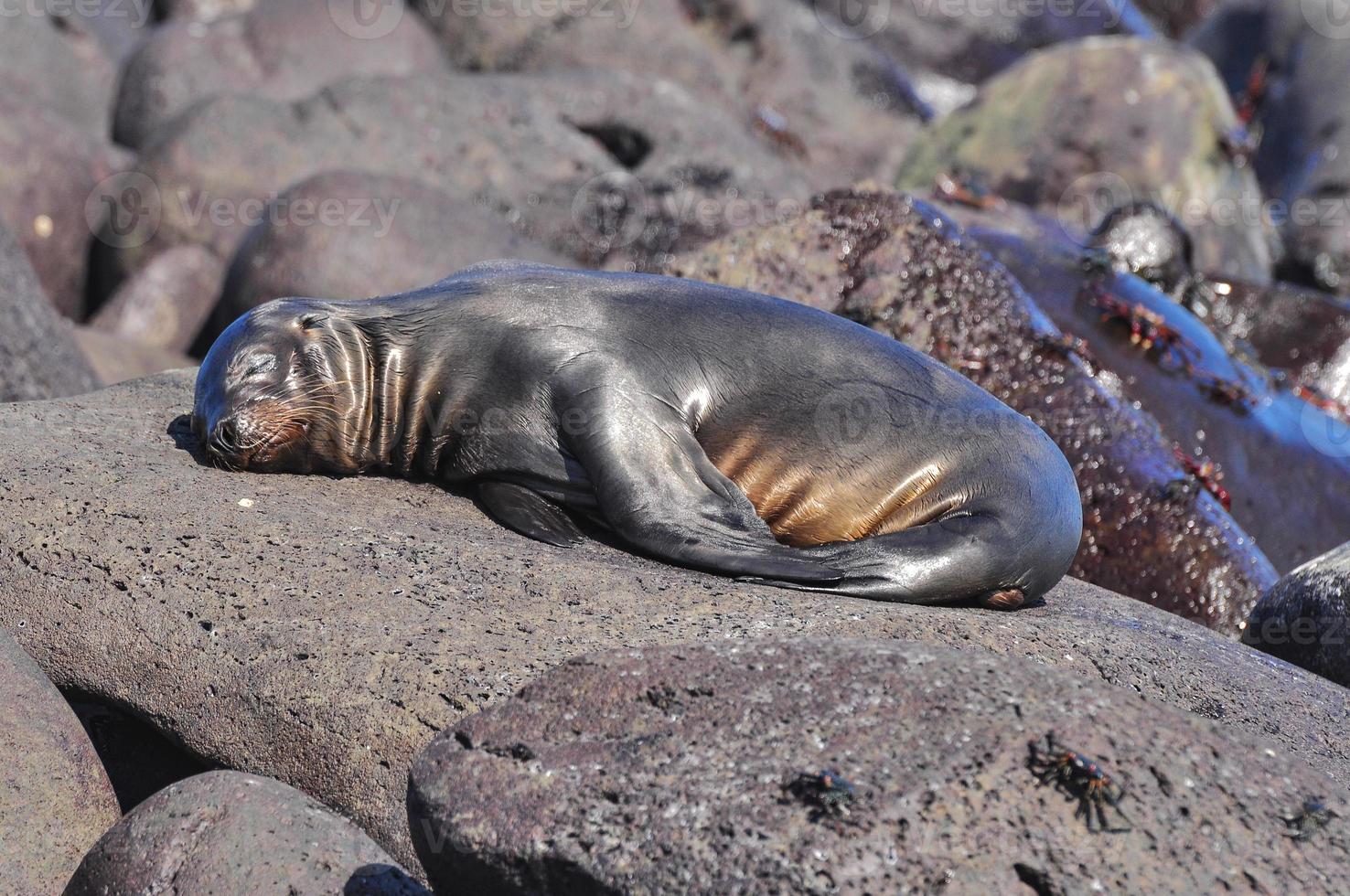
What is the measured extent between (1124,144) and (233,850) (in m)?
11.2

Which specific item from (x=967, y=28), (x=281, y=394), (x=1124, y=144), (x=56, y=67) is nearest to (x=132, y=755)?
(x=281, y=394)

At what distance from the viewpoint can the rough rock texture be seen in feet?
12.0

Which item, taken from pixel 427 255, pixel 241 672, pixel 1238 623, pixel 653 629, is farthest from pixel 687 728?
pixel 427 255

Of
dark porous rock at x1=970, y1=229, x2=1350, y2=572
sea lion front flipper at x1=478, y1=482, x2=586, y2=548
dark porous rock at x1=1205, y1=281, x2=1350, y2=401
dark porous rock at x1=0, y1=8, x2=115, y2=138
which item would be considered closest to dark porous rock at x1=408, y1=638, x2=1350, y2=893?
sea lion front flipper at x1=478, y1=482, x2=586, y2=548

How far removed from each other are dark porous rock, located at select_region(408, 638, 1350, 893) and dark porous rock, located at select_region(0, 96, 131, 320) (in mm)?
10136

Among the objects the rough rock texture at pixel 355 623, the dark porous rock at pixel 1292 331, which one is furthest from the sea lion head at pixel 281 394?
the dark porous rock at pixel 1292 331

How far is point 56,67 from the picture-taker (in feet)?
49.2

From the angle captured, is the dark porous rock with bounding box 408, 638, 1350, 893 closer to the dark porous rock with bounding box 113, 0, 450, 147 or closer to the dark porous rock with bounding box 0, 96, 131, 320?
the dark porous rock with bounding box 0, 96, 131, 320

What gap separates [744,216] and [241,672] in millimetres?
8944

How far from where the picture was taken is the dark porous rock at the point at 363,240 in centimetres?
901

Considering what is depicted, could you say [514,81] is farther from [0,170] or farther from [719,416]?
[719,416]

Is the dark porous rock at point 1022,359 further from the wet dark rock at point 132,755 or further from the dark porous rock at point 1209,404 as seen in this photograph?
the wet dark rock at point 132,755

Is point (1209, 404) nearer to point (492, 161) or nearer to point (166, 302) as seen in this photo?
point (492, 161)

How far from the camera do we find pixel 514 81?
13.0 meters
